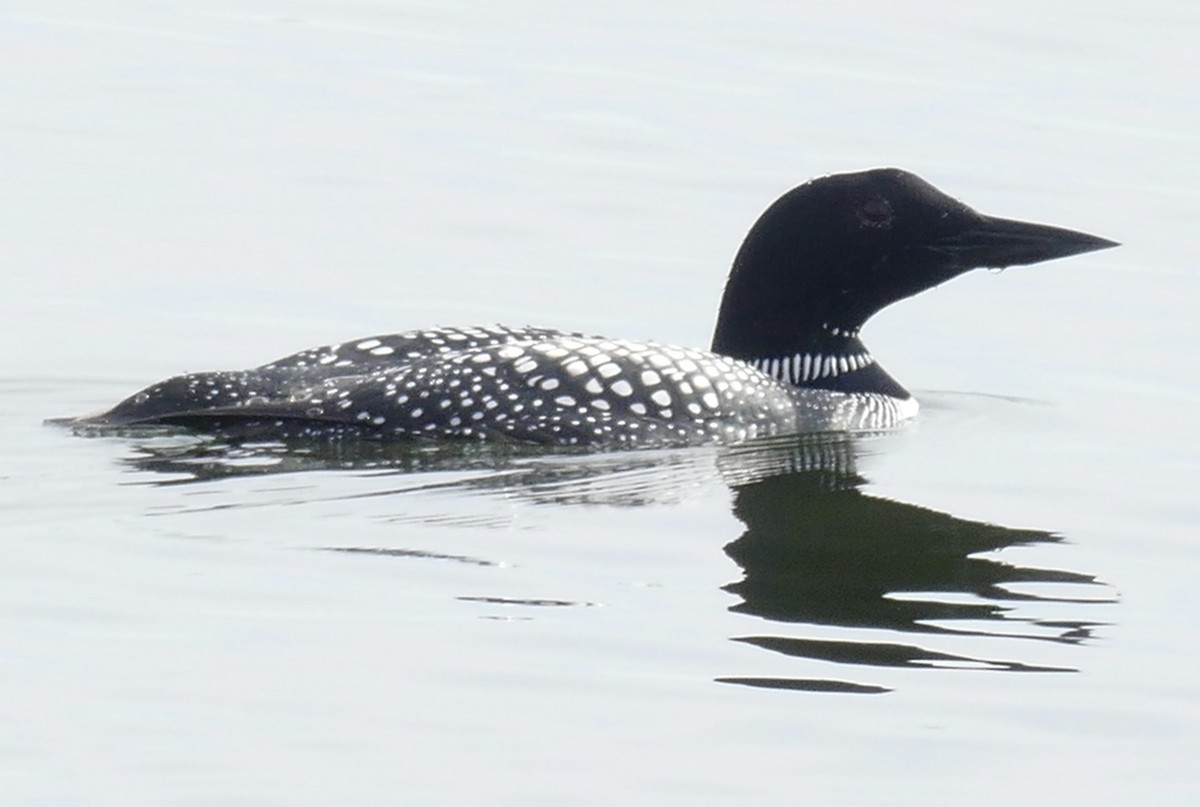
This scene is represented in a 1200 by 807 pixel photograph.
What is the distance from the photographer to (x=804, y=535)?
669cm

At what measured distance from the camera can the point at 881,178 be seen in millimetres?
8055

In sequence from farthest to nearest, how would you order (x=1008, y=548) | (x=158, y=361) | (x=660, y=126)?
1. (x=660, y=126)
2. (x=158, y=361)
3. (x=1008, y=548)

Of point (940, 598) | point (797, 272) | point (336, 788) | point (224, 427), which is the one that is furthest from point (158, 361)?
point (336, 788)

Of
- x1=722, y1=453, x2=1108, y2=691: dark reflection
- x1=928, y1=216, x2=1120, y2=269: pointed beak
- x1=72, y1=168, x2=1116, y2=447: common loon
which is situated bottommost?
x1=722, y1=453, x2=1108, y2=691: dark reflection

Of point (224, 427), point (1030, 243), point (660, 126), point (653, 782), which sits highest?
point (660, 126)

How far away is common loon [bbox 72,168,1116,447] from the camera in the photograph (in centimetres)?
730

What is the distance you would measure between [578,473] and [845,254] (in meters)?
1.38

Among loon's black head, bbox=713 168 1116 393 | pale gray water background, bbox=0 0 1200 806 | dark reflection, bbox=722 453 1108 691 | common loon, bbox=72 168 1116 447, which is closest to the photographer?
pale gray water background, bbox=0 0 1200 806

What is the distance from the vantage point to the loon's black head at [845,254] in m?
8.04

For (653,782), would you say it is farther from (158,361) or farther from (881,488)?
(158,361)

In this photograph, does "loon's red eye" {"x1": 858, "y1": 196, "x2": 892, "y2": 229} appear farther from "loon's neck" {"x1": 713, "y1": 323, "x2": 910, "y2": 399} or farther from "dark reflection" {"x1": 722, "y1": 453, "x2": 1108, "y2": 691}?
"dark reflection" {"x1": 722, "y1": 453, "x2": 1108, "y2": 691}

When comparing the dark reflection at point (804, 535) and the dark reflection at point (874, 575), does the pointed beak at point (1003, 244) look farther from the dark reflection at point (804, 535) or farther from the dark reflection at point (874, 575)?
the dark reflection at point (874, 575)

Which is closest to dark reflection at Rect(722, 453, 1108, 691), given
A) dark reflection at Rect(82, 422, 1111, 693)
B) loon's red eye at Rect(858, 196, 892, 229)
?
dark reflection at Rect(82, 422, 1111, 693)

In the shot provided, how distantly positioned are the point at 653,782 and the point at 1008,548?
2.04 meters
